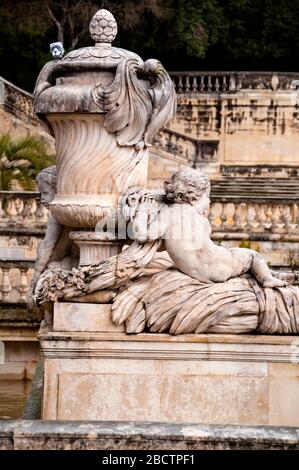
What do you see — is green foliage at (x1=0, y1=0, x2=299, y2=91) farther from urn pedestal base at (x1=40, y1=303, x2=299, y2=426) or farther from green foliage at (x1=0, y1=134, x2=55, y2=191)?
urn pedestal base at (x1=40, y1=303, x2=299, y2=426)

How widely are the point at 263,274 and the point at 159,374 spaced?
1.00 m

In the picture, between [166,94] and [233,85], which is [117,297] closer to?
[166,94]

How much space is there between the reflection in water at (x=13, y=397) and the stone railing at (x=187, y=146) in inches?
607

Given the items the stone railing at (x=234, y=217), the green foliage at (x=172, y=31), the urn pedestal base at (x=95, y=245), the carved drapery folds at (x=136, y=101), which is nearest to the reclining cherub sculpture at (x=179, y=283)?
the urn pedestal base at (x=95, y=245)

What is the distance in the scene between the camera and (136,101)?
915 centimetres

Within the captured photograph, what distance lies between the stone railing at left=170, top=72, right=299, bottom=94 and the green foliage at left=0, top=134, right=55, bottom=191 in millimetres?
13274

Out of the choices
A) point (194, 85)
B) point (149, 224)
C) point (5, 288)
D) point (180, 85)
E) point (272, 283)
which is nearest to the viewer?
point (149, 224)

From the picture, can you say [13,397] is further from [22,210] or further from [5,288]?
[22,210]

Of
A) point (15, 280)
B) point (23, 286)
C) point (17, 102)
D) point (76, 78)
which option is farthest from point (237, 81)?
point (76, 78)

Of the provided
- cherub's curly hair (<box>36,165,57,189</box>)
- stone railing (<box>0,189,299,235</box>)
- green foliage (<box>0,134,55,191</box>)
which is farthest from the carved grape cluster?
green foliage (<box>0,134,55,191</box>)

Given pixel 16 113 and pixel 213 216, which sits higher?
pixel 16 113

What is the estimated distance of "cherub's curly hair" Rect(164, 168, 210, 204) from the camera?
8.90 meters

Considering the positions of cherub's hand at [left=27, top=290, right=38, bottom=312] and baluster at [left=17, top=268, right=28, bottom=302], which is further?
baluster at [left=17, top=268, right=28, bottom=302]
